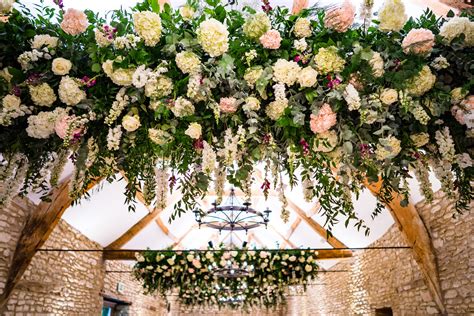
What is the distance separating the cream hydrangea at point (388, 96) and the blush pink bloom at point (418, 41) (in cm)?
19

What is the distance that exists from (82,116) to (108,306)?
328 inches

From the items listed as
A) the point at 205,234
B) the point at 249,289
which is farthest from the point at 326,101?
the point at 205,234

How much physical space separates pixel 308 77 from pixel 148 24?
73cm

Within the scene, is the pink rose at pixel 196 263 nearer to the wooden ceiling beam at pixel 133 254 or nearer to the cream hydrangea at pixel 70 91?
the wooden ceiling beam at pixel 133 254

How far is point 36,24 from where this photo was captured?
1935mm

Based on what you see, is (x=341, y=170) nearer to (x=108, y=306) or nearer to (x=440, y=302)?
(x=440, y=302)

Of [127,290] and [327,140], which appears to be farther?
[127,290]

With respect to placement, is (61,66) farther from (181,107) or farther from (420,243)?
(420,243)

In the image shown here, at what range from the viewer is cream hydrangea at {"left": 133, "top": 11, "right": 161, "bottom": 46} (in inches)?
65.9

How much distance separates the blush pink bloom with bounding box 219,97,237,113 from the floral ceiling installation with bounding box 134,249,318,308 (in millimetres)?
6342

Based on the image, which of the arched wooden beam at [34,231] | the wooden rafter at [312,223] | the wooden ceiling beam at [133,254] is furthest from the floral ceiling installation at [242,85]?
the wooden ceiling beam at [133,254]

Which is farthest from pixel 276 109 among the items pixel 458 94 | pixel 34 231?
pixel 34 231

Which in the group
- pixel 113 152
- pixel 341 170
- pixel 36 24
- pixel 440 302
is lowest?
pixel 440 302

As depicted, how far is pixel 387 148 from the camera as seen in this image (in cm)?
183
